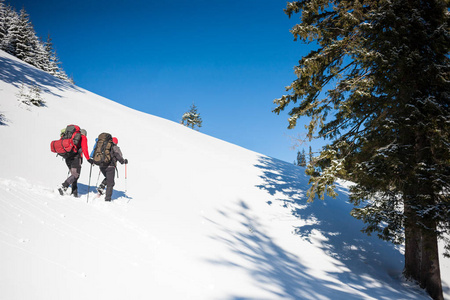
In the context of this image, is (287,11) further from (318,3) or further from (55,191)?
(55,191)

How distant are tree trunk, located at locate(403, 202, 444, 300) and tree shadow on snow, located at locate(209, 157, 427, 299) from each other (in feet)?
1.06

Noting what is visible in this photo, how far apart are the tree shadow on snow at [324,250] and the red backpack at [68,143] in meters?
4.80

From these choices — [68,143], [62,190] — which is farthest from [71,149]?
[62,190]

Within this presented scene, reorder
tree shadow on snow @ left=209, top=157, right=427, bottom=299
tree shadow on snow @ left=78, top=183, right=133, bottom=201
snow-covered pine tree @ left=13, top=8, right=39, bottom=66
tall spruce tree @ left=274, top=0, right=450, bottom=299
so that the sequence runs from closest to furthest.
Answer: tree shadow on snow @ left=209, top=157, right=427, bottom=299 < tall spruce tree @ left=274, top=0, right=450, bottom=299 < tree shadow on snow @ left=78, top=183, right=133, bottom=201 < snow-covered pine tree @ left=13, top=8, right=39, bottom=66

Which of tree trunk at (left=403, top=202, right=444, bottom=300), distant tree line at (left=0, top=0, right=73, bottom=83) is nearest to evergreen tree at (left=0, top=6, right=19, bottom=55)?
distant tree line at (left=0, top=0, right=73, bottom=83)

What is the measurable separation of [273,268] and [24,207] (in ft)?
18.1

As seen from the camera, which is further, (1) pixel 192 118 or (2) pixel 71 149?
(1) pixel 192 118

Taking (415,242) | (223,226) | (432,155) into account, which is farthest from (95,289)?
(415,242)

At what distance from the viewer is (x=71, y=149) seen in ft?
19.6

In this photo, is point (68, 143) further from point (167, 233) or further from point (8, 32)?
point (8, 32)

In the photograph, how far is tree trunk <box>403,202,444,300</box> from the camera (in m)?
5.57

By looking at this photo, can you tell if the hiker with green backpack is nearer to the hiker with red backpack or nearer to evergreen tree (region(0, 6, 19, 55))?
the hiker with red backpack

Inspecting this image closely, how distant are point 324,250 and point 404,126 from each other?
4.63 metres

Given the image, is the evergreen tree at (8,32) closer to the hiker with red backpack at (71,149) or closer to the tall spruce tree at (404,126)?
the hiker with red backpack at (71,149)
